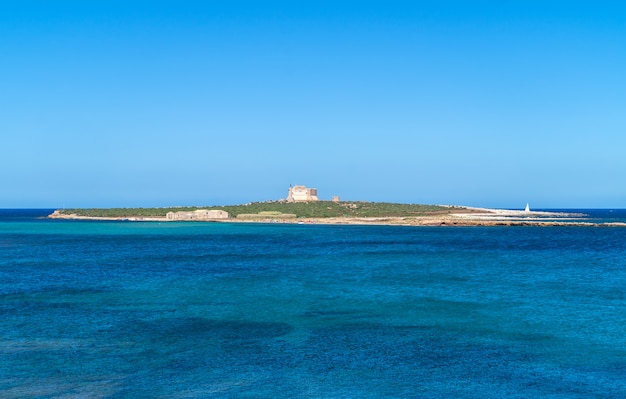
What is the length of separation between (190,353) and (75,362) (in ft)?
13.5

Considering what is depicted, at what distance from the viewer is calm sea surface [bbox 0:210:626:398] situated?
19203 mm

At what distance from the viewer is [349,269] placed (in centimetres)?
4991

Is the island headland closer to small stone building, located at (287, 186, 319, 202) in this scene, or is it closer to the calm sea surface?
small stone building, located at (287, 186, 319, 202)

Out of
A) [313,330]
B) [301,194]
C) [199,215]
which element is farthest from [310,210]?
[313,330]

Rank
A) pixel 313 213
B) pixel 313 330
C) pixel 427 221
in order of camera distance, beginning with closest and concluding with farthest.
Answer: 1. pixel 313 330
2. pixel 427 221
3. pixel 313 213

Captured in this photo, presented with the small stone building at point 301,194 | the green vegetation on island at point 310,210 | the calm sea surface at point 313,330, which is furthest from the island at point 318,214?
the calm sea surface at point 313,330

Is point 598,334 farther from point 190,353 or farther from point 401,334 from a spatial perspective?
point 190,353


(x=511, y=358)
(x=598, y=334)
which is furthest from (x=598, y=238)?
(x=511, y=358)

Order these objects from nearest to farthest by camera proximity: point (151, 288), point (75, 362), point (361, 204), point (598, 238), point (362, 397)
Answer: point (362, 397) → point (75, 362) → point (151, 288) → point (598, 238) → point (361, 204)

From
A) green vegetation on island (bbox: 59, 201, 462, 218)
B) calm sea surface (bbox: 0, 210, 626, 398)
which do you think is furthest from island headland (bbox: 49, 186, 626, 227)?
calm sea surface (bbox: 0, 210, 626, 398)

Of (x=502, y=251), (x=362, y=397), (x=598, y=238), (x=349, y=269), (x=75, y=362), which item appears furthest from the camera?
(x=598, y=238)

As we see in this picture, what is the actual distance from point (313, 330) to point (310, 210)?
442 feet

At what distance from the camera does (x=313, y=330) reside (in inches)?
1045

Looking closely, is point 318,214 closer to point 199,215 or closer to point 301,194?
point 301,194
